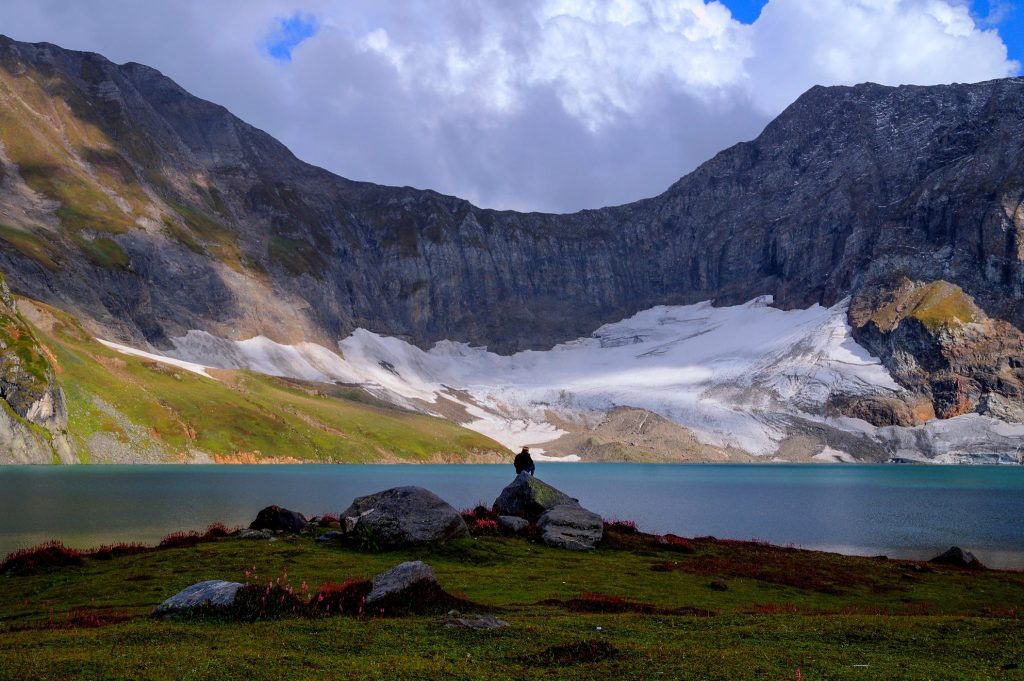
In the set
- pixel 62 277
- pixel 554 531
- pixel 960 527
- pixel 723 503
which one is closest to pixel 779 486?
pixel 723 503

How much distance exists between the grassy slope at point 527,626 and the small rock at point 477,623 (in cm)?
41

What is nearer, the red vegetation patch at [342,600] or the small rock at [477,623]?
the small rock at [477,623]

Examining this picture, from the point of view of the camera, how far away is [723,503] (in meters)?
75.8

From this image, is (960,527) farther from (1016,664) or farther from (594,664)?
(594,664)

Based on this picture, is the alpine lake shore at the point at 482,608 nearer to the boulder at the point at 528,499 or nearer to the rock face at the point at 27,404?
the boulder at the point at 528,499

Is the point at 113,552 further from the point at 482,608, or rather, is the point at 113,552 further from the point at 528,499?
the point at 528,499

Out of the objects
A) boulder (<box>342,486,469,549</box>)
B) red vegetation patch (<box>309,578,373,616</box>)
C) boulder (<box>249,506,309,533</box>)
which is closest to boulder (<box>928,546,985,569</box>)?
boulder (<box>342,486,469,549</box>)

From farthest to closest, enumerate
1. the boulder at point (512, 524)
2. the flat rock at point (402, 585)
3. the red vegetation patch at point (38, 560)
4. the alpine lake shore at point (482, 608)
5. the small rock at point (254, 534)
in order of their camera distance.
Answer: the boulder at point (512, 524), the small rock at point (254, 534), the red vegetation patch at point (38, 560), the flat rock at point (402, 585), the alpine lake shore at point (482, 608)

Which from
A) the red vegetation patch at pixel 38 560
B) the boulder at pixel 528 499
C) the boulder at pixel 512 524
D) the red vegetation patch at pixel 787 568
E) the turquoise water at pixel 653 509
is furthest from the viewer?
the turquoise water at pixel 653 509

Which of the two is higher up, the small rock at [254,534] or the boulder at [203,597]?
the boulder at [203,597]

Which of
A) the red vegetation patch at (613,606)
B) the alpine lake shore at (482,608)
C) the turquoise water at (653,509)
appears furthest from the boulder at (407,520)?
the turquoise water at (653,509)

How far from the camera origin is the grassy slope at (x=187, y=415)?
13412 cm

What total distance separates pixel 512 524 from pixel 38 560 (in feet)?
65.2

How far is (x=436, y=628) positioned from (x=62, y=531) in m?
34.9
